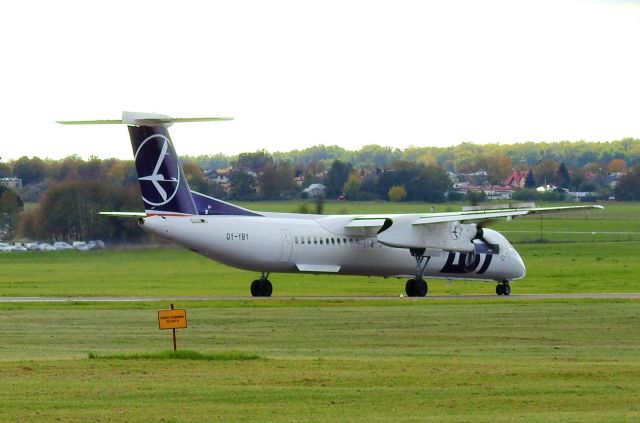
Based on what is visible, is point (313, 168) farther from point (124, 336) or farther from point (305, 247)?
point (124, 336)

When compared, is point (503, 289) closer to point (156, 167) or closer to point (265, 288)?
point (265, 288)

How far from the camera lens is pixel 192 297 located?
5112cm

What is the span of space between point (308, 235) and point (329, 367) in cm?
2661

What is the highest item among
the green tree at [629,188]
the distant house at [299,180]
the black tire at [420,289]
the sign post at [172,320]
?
the distant house at [299,180]

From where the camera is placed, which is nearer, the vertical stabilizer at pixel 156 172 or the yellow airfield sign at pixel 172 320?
the yellow airfield sign at pixel 172 320

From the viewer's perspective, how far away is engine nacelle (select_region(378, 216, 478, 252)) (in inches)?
2099

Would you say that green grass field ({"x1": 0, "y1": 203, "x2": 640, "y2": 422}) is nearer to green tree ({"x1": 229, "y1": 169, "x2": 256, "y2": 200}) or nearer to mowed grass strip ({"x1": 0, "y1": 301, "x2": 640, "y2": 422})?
mowed grass strip ({"x1": 0, "y1": 301, "x2": 640, "y2": 422})

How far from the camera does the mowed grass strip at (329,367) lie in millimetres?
20906

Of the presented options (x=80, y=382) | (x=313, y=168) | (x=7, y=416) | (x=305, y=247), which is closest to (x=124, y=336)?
(x=80, y=382)

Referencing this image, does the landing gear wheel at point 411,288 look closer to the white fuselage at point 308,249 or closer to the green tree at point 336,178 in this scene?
the white fuselage at point 308,249

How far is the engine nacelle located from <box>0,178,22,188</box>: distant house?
138 ft

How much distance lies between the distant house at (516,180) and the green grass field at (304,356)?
6189 centimetres

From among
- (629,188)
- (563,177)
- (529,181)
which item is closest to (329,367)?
(629,188)

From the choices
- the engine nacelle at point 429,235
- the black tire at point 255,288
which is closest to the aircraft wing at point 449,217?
the engine nacelle at point 429,235
